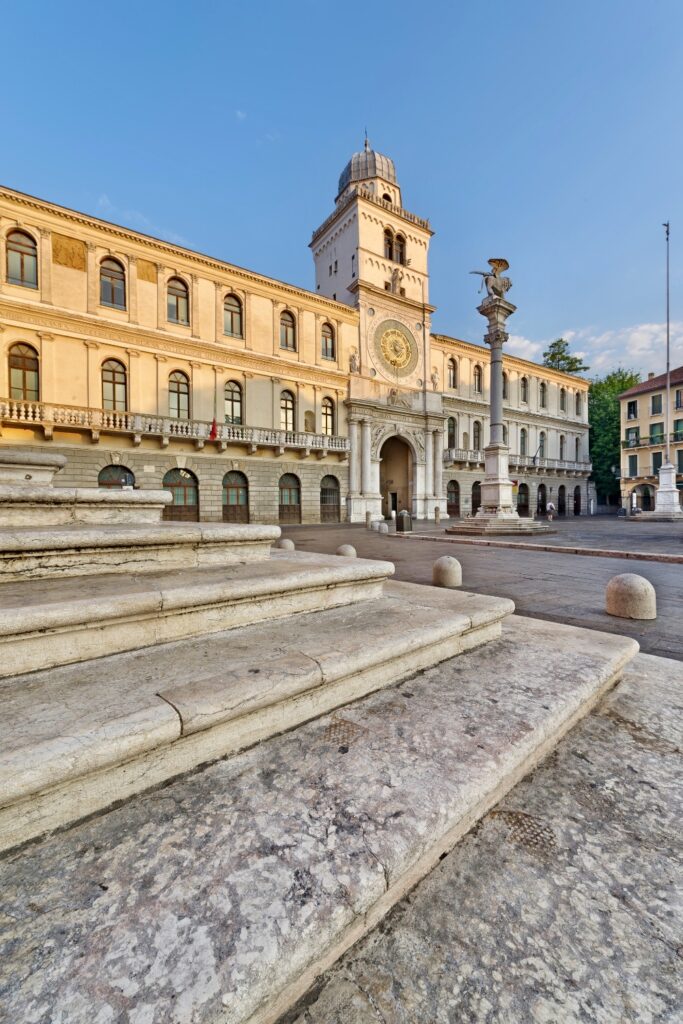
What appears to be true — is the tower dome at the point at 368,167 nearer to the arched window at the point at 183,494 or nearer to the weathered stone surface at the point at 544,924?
the arched window at the point at 183,494

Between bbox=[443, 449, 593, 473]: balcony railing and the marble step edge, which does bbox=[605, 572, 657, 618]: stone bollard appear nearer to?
the marble step edge

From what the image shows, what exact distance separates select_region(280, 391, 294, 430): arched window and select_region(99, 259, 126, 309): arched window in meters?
8.69

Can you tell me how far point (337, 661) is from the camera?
1.86 m

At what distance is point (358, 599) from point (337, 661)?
3.95 feet

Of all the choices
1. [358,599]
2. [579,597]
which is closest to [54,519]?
[358,599]

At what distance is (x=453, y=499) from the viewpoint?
106ft

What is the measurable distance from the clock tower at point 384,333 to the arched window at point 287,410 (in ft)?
12.3

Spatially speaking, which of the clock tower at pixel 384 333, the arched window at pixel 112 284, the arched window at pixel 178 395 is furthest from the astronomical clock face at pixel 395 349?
the arched window at pixel 112 284

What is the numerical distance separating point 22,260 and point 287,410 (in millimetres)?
12866

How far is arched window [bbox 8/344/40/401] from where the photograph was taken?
1666 cm

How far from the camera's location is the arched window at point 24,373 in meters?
16.7

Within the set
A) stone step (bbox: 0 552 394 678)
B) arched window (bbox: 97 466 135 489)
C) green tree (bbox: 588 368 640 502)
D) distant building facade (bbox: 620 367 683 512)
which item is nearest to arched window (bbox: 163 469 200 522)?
arched window (bbox: 97 466 135 489)

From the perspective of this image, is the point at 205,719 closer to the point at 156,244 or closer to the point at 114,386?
the point at 114,386

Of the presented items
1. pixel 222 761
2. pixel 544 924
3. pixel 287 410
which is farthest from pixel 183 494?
pixel 544 924
